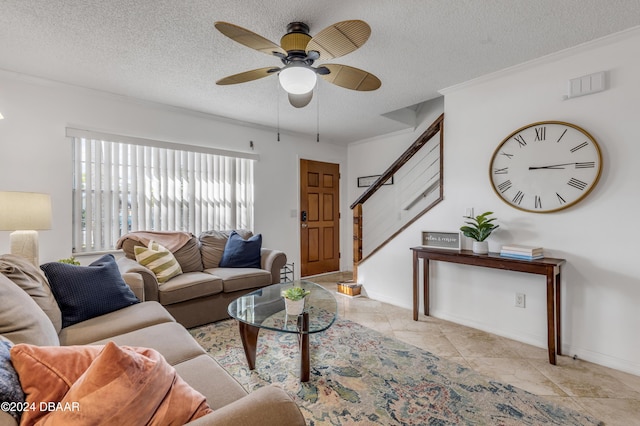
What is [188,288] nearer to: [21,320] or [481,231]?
[21,320]

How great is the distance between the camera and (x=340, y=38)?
162 centimetres

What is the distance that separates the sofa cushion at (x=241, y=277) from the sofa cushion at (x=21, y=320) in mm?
1666

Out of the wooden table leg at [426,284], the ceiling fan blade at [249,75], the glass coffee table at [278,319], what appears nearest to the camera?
the glass coffee table at [278,319]

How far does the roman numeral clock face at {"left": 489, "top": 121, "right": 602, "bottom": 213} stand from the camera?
2.26 m

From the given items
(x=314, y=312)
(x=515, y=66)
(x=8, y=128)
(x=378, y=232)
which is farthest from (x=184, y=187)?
(x=515, y=66)

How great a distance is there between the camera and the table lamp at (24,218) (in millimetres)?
2131

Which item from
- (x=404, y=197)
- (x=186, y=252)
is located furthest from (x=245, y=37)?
(x=404, y=197)

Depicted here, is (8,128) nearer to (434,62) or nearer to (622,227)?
(434,62)

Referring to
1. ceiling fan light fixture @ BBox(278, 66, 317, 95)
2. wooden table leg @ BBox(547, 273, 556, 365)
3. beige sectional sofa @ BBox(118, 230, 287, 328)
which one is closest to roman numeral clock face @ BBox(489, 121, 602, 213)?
wooden table leg @ BBox(547, 273, 556, 365)

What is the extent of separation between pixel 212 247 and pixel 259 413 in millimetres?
2913

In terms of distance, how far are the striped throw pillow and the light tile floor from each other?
181 cm

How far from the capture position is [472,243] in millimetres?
2895

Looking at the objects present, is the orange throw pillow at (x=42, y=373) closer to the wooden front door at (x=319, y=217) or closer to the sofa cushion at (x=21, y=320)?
the sofa cushion at (x=21, y=320)

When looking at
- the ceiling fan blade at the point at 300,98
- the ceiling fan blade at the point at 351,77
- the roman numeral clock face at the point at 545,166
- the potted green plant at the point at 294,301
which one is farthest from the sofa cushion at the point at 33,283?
the roman numeral clock face at the point at 545,166
